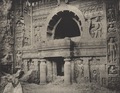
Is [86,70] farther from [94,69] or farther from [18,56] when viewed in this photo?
[18,56]

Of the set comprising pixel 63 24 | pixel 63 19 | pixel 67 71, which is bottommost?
pixel 67 71

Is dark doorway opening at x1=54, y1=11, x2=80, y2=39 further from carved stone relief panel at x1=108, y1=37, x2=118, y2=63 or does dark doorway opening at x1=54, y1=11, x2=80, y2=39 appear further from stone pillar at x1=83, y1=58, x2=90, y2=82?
carved stone relief panel at x1=108, y1=37, x2=118, y2=63

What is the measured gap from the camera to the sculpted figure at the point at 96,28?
498 inches

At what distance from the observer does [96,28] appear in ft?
41.9

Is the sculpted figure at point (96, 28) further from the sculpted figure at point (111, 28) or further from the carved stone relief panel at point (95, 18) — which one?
the sculpted figure at point (111, 28)

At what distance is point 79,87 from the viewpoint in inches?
481

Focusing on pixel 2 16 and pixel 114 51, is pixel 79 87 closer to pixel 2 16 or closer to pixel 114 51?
pixel 114 51

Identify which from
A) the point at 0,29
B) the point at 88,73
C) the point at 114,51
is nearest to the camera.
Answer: the point at 114,51

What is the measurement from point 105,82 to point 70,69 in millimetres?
2144

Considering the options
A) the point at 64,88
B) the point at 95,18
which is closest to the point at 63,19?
the point at 95,18

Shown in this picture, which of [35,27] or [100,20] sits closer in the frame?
[100,20]

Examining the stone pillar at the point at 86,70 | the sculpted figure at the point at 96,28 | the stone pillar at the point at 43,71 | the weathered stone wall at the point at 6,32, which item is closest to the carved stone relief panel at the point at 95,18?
the sculpted figure at the point at 96,28

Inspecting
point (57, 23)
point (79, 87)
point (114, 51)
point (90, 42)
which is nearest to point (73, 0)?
point (57, 23)

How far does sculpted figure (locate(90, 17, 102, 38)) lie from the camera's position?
12657 mm
